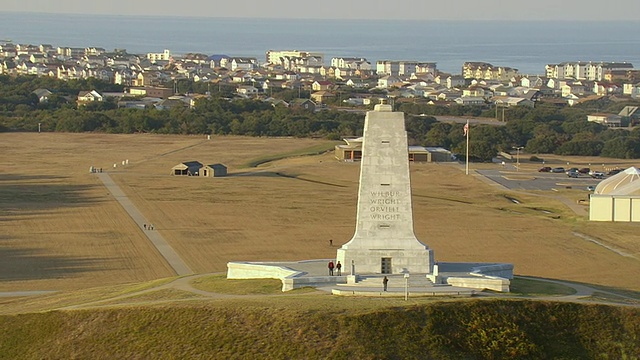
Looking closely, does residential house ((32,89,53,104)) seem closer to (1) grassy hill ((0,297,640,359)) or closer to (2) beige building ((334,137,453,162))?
(2) beige building ((334,137,453,162))

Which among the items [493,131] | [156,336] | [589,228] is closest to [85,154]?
[493,131]

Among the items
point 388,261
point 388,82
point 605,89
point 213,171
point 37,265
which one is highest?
point 388,82

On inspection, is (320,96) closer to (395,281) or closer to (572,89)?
(572,89)

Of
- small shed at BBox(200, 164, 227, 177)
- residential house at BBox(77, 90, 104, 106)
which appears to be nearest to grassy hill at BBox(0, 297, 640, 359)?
small shed at BBox(200, 164, 227, 177)

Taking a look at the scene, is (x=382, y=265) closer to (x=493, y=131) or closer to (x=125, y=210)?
(x=125, y=210)

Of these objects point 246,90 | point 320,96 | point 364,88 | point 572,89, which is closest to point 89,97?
point 246,90

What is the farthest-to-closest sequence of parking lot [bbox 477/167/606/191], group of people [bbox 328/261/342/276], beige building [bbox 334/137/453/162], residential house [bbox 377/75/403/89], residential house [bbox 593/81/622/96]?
residential house [bbox 377/75/403/89] < residential house [bbox 593/81/622/96] < beige building [bbox 334/137/453/162] < parking lot [bbox 477/167/606/191] < group of people [bbox 328/261/342/276]
